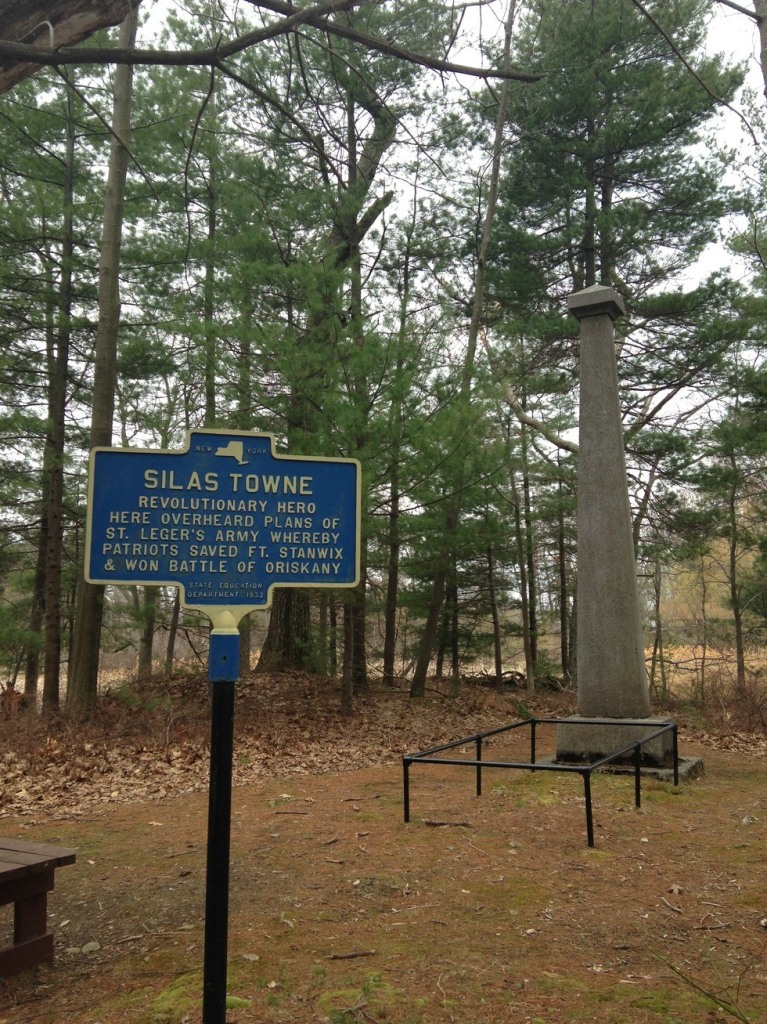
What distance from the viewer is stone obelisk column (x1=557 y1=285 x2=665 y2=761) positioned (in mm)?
8789

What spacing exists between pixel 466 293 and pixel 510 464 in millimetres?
6648

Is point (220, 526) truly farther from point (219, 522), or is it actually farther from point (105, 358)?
point (105, 358)

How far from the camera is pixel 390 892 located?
4.83 metres

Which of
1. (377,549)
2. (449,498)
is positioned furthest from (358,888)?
(377,549)

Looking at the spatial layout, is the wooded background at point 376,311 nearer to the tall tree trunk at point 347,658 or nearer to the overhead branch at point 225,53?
the tall tree trunk at point 347,658

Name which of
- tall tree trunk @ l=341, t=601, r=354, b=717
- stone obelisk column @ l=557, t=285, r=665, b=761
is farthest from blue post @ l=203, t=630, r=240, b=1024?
tall tree trunk @ l=341, t=601, r=354, b=717

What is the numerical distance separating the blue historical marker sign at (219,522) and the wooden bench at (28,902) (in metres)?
1.57

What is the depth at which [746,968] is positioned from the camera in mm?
3516

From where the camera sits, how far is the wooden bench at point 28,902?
3.73 m

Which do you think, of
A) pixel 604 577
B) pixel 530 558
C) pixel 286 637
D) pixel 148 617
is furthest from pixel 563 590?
pixel 604 577

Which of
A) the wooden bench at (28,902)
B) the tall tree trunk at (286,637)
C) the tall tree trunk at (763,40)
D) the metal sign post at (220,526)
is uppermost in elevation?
the tall tree trunk at (763,40)

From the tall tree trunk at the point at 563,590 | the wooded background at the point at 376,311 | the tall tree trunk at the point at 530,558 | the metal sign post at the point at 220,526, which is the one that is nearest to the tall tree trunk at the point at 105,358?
the wooded background at the point at 376,311

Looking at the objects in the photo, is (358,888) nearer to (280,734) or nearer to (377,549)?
(280,734)

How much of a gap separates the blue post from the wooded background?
7.61m
